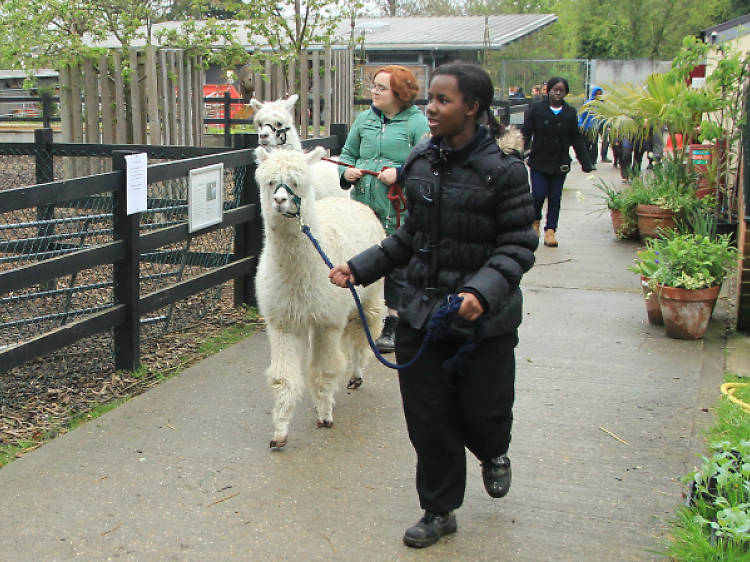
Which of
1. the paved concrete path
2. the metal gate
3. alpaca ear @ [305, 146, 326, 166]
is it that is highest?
the metal gate

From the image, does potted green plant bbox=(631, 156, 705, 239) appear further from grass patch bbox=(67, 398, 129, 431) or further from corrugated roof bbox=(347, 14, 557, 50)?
corrugated roof bbox=(347, 14, 557, 50)

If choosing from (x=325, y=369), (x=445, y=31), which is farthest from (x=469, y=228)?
(x=445, y=31)

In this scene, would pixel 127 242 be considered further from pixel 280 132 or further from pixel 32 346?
pixel 280 132

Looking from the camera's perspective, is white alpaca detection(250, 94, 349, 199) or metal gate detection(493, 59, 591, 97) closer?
white alpaca detection(250, 94, 349, 199)

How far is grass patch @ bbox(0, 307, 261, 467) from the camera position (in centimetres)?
479

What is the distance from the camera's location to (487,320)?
3566 millimetres

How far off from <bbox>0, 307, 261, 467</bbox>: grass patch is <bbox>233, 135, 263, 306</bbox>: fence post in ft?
0.54

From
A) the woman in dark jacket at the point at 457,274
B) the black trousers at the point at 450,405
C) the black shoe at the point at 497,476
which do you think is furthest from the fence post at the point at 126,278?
the black shoe at the point at 497,476

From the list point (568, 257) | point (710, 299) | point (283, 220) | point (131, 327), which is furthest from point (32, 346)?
point (568, 257)

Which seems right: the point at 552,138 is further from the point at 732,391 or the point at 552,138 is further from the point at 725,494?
the point at 725,494

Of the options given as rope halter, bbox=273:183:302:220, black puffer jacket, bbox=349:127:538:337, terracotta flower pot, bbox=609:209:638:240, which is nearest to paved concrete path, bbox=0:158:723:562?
black puffer jacket, bbox=349:127:538:337

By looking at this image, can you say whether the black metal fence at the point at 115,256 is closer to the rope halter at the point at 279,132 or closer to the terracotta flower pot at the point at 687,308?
the rope halter at the point at 279,132

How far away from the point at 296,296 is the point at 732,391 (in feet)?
9.14

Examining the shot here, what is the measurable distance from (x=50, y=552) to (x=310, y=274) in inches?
80.1
